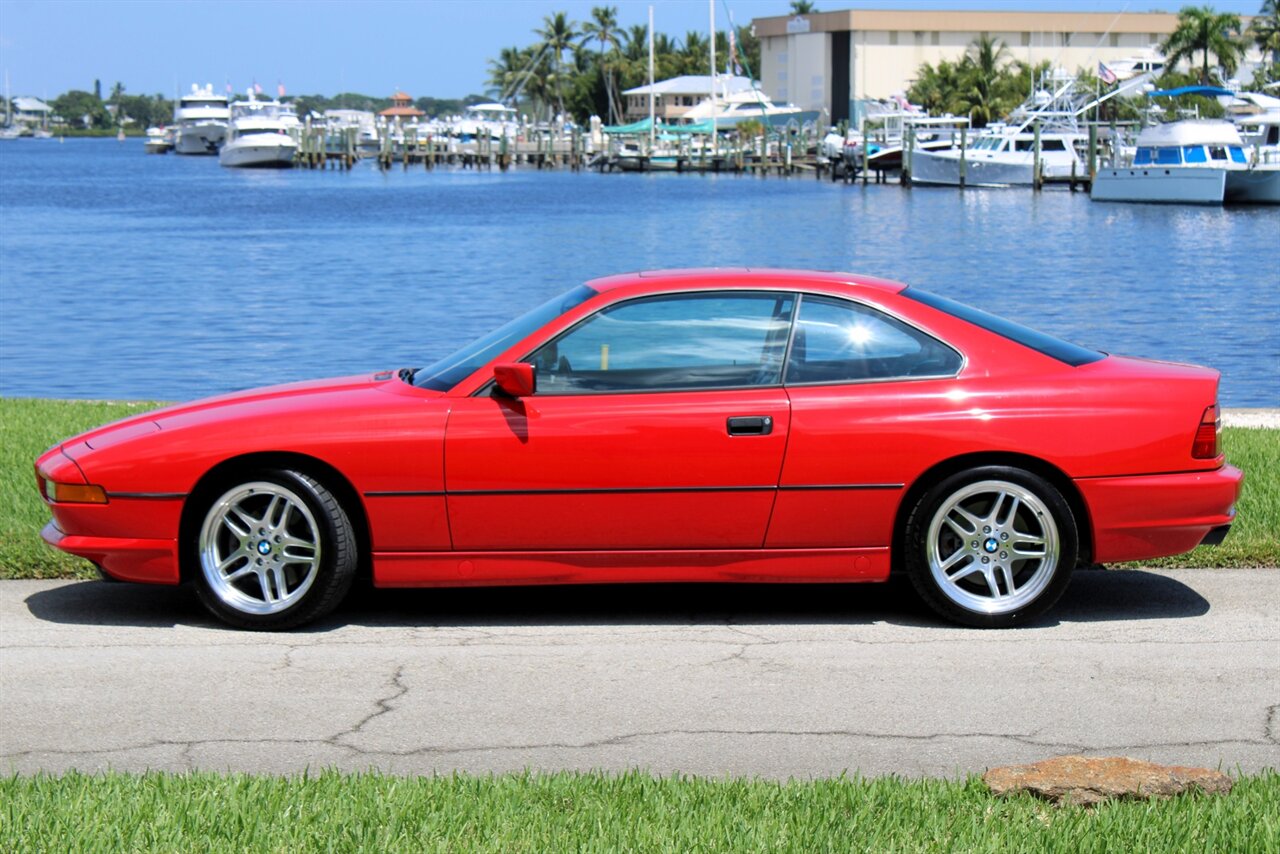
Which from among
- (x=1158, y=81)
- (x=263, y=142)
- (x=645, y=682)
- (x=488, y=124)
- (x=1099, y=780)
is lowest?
(x=645, y=682)

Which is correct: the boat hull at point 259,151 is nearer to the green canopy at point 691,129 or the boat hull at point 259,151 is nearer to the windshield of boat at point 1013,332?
the green canopy at point 691,129

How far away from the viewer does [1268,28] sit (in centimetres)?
9469

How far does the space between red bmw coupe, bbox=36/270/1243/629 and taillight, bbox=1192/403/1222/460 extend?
0.04 ft

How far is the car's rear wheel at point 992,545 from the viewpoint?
6500 mm

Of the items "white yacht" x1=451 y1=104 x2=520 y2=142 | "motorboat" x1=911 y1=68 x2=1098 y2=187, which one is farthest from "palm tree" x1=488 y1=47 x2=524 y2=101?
"motorboat" x1=911 y1=68 x2=1098 y2=187

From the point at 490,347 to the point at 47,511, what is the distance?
10.4ft

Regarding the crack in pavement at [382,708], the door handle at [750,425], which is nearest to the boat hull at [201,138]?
the door handle at [750,425]

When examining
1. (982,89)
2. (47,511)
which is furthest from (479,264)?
(982,89)

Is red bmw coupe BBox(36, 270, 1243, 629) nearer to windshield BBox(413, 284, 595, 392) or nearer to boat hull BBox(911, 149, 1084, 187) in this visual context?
windshield BBox(413, 284, 595, 392)

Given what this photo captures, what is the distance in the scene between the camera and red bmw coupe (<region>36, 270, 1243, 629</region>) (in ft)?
21.2

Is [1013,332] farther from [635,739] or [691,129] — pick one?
[691,129]

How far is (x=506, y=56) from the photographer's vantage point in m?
170

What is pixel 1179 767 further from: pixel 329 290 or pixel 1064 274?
pixel 1064 274

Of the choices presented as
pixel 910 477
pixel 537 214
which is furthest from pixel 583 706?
pixel 537 214
